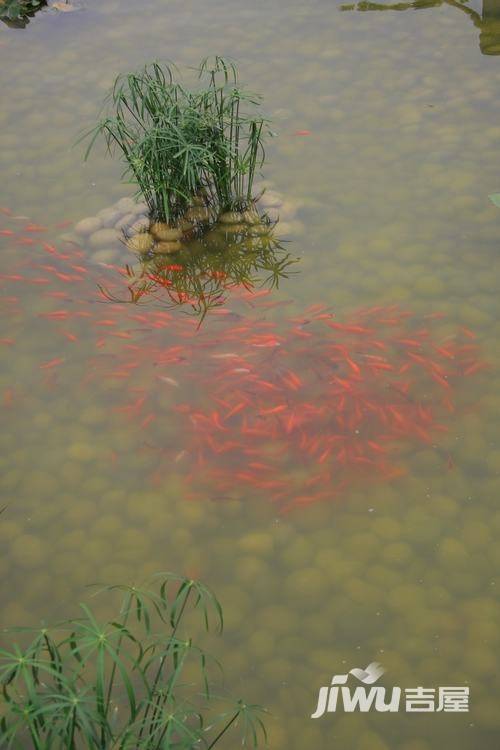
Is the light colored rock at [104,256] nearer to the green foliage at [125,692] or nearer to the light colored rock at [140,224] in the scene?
the light colored rock at [140,224]

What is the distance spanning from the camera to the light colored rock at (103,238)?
14.1 ft

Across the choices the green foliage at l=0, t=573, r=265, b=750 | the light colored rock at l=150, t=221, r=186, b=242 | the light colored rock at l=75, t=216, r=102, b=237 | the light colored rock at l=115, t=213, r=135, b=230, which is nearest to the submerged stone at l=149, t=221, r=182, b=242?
the light colored rock at l=150, t=221, r=186, b=242

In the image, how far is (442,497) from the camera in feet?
10.4

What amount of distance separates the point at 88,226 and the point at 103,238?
0.11 metres

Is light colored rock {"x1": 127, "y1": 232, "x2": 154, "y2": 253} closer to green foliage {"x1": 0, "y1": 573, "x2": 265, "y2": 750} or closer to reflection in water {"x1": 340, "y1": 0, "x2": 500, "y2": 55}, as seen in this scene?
green foliage {"x1": 0, "y1": 573, "x2": 265, "y2": 750}

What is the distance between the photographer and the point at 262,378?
3.62 metres

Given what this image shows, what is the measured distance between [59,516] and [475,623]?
1464mm

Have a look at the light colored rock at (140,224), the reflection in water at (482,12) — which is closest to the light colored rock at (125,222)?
the light colored rock at (140,224)

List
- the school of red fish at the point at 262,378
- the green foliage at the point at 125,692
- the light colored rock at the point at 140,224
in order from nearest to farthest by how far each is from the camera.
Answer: the green foliage at the point at 125,692, the school of red fish at the point at 262,378, the light colored rock at the point at 140,224

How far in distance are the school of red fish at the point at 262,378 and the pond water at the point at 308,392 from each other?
0.01m

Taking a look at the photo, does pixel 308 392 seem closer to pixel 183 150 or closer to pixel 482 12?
pixel 183 150

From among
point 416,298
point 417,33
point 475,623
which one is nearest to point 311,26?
point 417,33

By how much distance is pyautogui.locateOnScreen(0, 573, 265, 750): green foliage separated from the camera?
206cm

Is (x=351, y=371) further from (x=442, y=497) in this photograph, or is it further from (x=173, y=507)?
(x=173, y=507)
